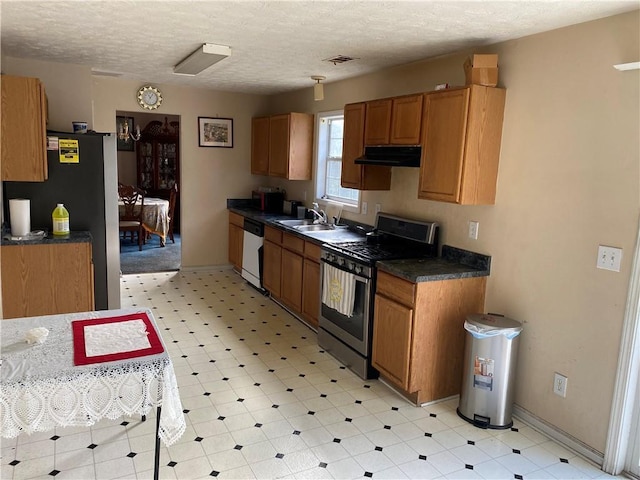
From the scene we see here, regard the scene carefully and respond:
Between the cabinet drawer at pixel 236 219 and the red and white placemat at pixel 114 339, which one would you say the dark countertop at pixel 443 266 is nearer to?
the red and white placemat at pixel 114 339

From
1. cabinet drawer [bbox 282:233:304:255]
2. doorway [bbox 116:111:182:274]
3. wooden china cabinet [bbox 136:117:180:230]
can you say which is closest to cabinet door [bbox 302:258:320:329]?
cabinet drawer [bbox 282:233:304:255]

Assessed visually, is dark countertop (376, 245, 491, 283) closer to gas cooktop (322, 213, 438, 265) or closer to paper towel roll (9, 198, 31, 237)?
gas cooktop (322, 213, 438, 265)

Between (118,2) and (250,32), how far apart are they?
0.82 metres

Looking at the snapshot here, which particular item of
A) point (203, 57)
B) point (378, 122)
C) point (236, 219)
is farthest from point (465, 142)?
point (236, 219)

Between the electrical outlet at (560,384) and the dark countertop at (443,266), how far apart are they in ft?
2.50

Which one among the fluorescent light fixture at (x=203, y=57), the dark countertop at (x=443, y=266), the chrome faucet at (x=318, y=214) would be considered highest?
the fluorescent light fixture at (x=203, y=57)

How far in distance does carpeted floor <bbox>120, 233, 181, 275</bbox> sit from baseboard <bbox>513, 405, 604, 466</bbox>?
191 inches

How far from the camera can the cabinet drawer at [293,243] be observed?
4527 mm

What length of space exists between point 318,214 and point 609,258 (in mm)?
3152

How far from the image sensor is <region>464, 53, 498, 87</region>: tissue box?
9.68 ft

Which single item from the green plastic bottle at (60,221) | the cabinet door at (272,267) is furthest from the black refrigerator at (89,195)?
the cabinet door at (272,267)

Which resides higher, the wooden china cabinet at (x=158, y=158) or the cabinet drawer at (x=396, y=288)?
the wooden china cabinet at (x=158, y=158)

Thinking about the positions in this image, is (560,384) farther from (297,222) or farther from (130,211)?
(130,211)

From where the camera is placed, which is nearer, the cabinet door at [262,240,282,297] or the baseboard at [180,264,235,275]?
the cabinet door at [262,240,282,297]
